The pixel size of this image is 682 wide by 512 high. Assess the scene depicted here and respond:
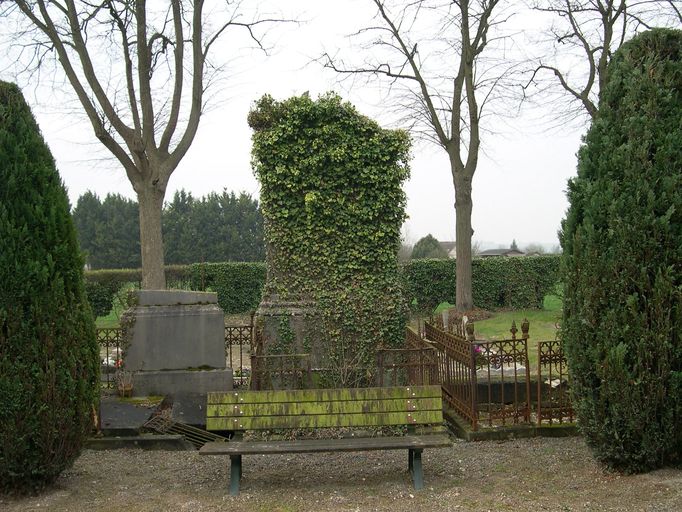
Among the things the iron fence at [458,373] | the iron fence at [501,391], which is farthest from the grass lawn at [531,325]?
the iron fence at [458,373]

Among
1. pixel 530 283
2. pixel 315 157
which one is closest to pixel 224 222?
pixel 530 283

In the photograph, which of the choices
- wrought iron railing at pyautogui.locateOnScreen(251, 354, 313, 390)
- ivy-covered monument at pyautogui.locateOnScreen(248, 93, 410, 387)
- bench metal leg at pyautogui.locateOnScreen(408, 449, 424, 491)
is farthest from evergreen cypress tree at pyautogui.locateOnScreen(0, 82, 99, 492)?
ivy-covered monument at pyautogui.locateOnScreen(248, 93, 410, 387)

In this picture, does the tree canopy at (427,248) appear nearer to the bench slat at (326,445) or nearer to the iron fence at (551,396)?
the iron fence at (551,396)

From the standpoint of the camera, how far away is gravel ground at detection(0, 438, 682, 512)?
5.05 metres

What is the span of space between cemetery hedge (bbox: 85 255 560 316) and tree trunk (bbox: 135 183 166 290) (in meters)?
9.35

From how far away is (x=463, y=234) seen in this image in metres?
19.6

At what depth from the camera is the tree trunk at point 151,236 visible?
14438mm

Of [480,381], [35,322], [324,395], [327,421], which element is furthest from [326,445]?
[480,381]

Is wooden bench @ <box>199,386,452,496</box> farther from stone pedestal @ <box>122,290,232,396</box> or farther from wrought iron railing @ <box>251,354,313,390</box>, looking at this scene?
stone pedestal @ <box>122,290,232,396</box>

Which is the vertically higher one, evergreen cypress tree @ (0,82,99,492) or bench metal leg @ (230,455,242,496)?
evergreen cypress tree @ (0,82,99,492)

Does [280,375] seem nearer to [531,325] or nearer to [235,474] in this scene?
[235,474]

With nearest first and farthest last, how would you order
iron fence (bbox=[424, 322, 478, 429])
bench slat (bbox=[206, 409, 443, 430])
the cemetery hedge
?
bench slat (bbox=[206, 409, 443, 430]) → iron fence (bbox=[424, 322, 478, 429]) → the cemetery hedge

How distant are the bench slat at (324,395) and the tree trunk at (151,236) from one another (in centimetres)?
917

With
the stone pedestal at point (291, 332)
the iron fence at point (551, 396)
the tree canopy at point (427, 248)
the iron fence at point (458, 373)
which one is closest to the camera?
the iron fence at point (551, 396)
